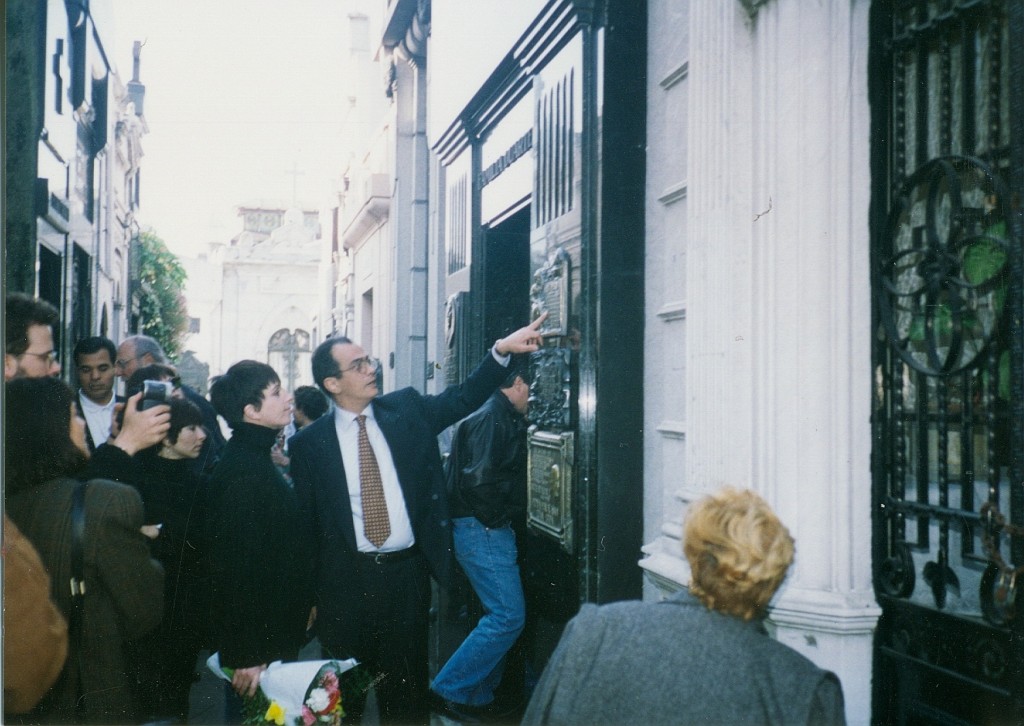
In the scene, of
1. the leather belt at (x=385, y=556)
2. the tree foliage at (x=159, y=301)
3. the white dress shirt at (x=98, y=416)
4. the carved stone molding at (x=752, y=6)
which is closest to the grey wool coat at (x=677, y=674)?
the leather belt at (x=385, y=556)

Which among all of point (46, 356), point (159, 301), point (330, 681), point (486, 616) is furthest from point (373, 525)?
point (159, 301)

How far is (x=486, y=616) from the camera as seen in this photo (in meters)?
4.54

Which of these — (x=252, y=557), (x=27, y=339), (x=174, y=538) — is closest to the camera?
(x=252, y=557)

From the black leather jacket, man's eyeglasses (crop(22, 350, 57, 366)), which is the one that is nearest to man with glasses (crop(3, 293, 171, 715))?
man's eyeglasses (crop(22, 350, 57, 366))

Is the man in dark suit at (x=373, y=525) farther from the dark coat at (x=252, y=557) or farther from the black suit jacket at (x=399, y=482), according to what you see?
the dark coat at (x=252, y=557)

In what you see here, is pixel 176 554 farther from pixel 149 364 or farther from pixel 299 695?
pixel 149 364

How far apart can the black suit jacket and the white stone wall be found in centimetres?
128

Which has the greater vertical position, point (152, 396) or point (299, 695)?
point (152, 396)

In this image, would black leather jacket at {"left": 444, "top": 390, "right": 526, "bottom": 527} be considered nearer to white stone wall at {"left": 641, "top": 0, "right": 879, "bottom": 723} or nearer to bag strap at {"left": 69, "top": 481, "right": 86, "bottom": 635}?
white stone wall at {"left": 641, "top": 0, "right": 879, "bottom": 723}

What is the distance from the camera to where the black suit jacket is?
373cm

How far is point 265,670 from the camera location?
10.7 feet

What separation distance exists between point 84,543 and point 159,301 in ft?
23.2

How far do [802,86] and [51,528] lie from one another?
290 centimetres

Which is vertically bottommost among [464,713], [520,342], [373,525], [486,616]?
[464,713]
